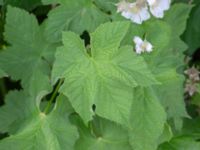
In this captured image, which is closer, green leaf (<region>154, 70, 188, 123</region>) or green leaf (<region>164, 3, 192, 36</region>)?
green leaf (<region>154, 70, 188, 123</region>)

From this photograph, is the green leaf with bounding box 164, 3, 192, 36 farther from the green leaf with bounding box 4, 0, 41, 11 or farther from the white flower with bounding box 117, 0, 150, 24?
the green leaf with bounding box 4, 0, 41, 11

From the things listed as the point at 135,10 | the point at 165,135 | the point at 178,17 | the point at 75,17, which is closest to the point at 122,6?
the point at 135,10

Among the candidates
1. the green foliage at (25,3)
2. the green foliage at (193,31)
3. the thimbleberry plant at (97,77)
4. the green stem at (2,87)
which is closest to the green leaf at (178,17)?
the thimbleberry plant at (97,77)

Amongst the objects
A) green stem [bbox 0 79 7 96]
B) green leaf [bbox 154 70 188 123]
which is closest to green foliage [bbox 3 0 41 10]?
green stem [bbox 0 79 7 96]

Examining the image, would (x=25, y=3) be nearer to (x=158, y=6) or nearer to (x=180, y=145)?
(x=158, y=6)

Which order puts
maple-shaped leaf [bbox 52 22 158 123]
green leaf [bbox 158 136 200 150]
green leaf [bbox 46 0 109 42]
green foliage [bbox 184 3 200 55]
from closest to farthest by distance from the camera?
1. maple-shaped leaf [bbox 52 22 158 123]
2. green leaf [bbox 46 0 109 42]
3. green leaf [bbox 158 136 200 150]
4. green foliage [bbox 184 3 200 55]

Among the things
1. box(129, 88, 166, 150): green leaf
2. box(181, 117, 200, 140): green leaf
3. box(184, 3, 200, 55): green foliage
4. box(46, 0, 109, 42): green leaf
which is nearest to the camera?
box(129, 88, 166, 150): green leaf

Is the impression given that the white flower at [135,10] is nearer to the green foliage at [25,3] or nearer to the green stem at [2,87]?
the green foliage at [25,3]
